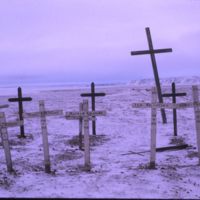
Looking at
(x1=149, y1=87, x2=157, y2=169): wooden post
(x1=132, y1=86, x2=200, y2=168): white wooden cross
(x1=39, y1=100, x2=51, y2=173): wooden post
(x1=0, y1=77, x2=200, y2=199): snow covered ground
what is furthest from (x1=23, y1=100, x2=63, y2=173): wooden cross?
(x1=149, y1=87, x2=157, y2=169): wooden post

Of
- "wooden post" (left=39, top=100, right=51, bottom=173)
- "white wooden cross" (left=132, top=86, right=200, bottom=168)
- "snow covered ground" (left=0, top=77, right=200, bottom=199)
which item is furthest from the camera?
"white wooden cross" (left=132, top=86, right=200, bottom=168)

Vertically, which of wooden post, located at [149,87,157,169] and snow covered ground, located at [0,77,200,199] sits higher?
wooden post, located at [149,87,157,169]

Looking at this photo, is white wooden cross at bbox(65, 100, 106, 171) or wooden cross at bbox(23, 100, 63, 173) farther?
white wooden cross at bbox(65, 100, 106, 171)

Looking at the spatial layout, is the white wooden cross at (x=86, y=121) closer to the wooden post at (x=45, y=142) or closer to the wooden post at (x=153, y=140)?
the wooden post at (x=45, y=142)

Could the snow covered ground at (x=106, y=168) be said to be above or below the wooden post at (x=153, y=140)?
below

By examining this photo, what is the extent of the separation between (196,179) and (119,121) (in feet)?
44.6

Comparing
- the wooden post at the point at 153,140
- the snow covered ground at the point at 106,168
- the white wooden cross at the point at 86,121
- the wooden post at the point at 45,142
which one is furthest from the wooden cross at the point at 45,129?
the wooden post at the point at 153,140

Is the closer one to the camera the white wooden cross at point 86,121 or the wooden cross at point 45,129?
the wooden cross at point 45,129

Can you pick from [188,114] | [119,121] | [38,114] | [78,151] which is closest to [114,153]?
[78,151]

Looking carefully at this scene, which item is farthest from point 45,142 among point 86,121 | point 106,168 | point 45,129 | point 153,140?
point 153,140

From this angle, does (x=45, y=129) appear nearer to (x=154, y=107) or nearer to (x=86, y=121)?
(x=86, y=121)

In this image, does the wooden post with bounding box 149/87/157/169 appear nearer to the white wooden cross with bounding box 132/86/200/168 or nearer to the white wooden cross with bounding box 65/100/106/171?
the white wooden cross with bounding box 132/86/200/168

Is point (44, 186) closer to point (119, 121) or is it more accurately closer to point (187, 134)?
point (187, 134)

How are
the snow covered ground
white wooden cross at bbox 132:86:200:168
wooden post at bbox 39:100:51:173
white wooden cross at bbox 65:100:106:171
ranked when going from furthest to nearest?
white wooden cross at bbox 132:86:200:168 → white wooden cross at bbox 65:100:106:171 → wooden post at bbox 39:100:51:173 → the snow covered ground
